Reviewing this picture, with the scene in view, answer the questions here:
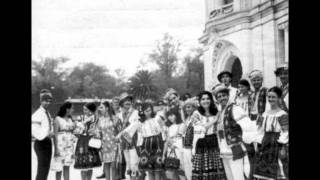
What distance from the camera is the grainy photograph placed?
220 inches

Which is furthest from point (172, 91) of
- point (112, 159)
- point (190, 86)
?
point (112, 159)

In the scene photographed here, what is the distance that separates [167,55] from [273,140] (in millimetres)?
1437

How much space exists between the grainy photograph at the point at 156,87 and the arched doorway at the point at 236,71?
0.01m

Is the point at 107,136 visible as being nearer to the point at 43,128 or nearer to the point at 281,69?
the point at 43,128

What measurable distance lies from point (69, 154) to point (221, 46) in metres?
2.00

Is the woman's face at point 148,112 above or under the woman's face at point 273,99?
under

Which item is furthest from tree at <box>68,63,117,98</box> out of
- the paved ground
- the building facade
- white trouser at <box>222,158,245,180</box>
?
white trouser at <box>222,158,245,180</box>

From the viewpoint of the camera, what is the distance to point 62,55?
18.6 ft

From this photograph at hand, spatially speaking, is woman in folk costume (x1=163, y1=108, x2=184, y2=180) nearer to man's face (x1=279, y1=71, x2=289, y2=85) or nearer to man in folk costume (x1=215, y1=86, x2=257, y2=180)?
man in folk costume (x1=215, y1=86, x2=257, y2=180)

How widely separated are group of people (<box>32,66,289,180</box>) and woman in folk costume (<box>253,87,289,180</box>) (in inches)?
0.4

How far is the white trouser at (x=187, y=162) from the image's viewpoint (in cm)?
559

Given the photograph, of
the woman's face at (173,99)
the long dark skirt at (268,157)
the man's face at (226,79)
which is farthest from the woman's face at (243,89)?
the woman's face at (173,99)

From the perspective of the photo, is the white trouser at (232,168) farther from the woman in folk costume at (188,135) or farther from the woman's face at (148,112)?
the woman's face at (148,112)
